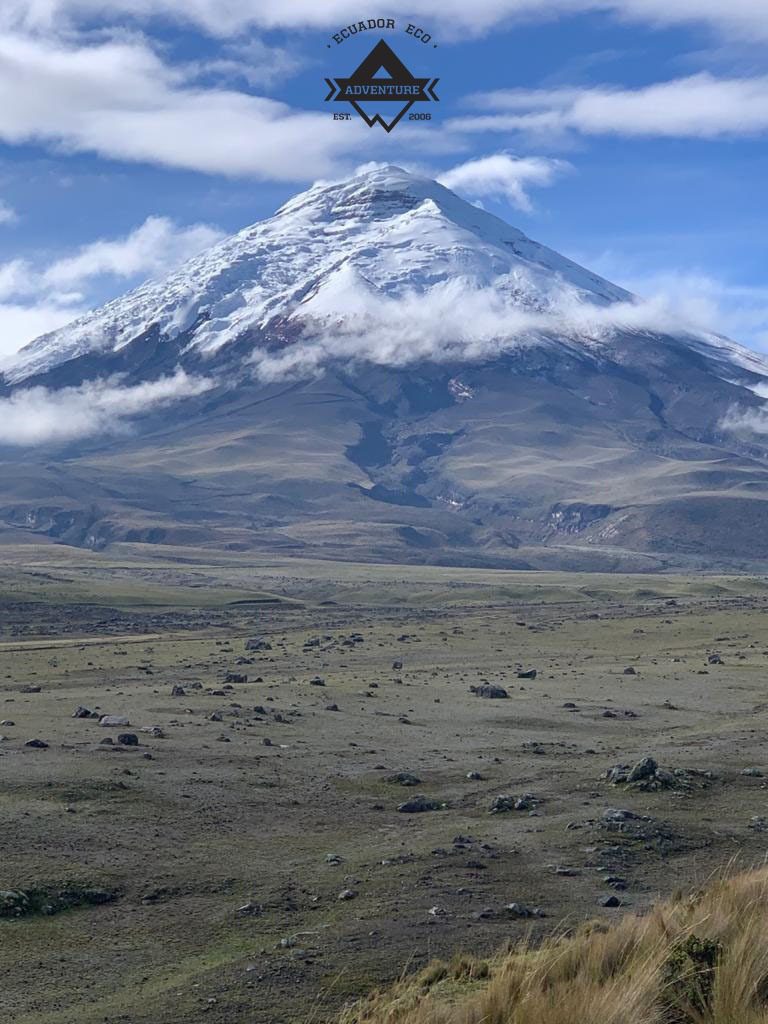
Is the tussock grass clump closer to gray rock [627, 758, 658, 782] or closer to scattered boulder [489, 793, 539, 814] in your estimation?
scattered boulder [489, 793, 539, 814]

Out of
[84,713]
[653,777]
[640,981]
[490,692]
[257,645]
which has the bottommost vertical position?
[257,645]

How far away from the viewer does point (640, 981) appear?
29.9 feet

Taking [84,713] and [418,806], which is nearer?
[418,806]

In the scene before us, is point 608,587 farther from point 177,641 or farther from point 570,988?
point 570,988

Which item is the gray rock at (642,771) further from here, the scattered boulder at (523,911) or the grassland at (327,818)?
the scattered boulder at (523,911)

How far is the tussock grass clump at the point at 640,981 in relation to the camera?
8.71 metres

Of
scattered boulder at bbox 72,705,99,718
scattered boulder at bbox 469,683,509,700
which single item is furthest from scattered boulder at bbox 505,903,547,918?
scattered boulder at bbox 469,683,509,700

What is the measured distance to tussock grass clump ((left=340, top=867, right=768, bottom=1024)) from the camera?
8.71 metres

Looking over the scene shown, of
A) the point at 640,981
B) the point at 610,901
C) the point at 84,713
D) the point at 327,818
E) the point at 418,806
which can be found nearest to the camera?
the point at 640,981

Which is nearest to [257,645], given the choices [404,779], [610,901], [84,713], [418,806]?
[84,713]

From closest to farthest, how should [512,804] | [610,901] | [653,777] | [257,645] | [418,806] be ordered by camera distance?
[610,901] < [512,804] < [418,806] < [653,777] < [257,645]

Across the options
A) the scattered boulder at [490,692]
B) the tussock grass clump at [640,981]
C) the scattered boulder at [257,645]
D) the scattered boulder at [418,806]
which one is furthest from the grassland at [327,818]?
the scattered boulder at [257,645]

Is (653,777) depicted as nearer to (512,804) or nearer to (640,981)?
(512,804)

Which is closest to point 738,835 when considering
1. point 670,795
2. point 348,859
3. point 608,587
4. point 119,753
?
point 670,795
